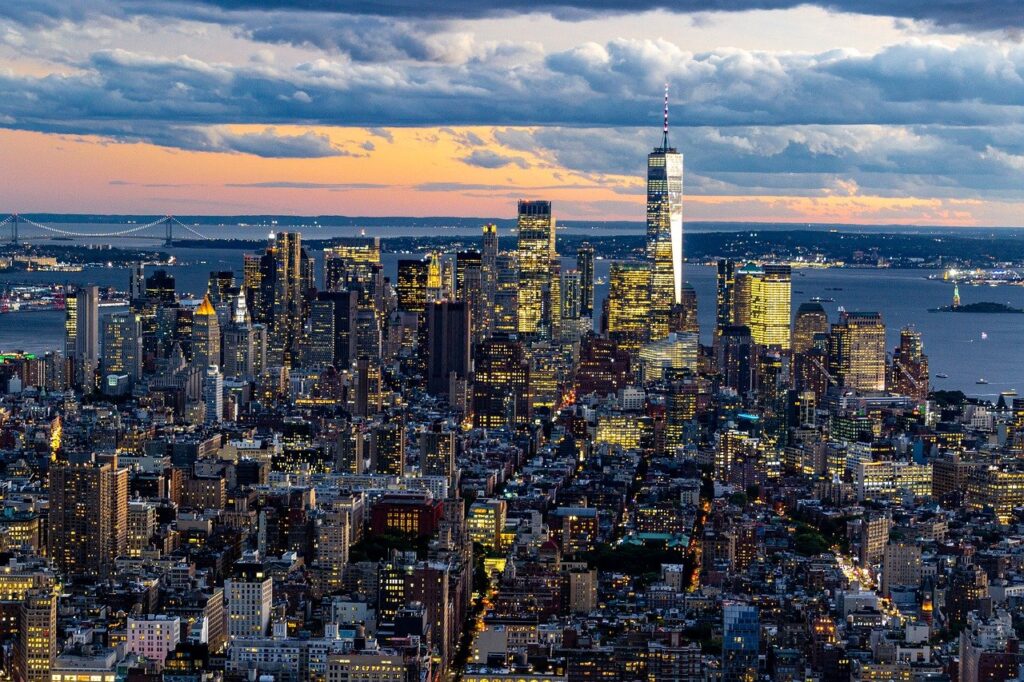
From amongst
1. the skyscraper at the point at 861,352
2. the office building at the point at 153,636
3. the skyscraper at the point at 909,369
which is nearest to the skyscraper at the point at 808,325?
the skyscraper at the point at 909,369

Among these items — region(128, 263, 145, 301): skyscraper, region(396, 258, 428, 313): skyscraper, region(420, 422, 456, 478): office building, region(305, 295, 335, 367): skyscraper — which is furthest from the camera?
region(128, 263, 145, 301): skyscraper

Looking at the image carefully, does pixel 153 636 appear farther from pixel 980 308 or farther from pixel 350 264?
pixel 980 308

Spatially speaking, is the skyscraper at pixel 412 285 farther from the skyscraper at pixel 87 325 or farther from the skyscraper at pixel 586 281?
the skyscraper at pixel 87 325

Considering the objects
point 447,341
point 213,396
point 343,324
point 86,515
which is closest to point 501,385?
point 447,341

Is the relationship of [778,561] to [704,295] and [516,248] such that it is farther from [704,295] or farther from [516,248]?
[704,295]

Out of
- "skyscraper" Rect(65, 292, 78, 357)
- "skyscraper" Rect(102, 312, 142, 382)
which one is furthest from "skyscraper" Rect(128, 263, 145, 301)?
"skyscraper" Rect(102, 312, 142, 382)

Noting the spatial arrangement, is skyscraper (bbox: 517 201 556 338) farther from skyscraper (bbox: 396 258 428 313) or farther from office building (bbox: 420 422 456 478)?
office building (bbox: 420 422 456 478)
